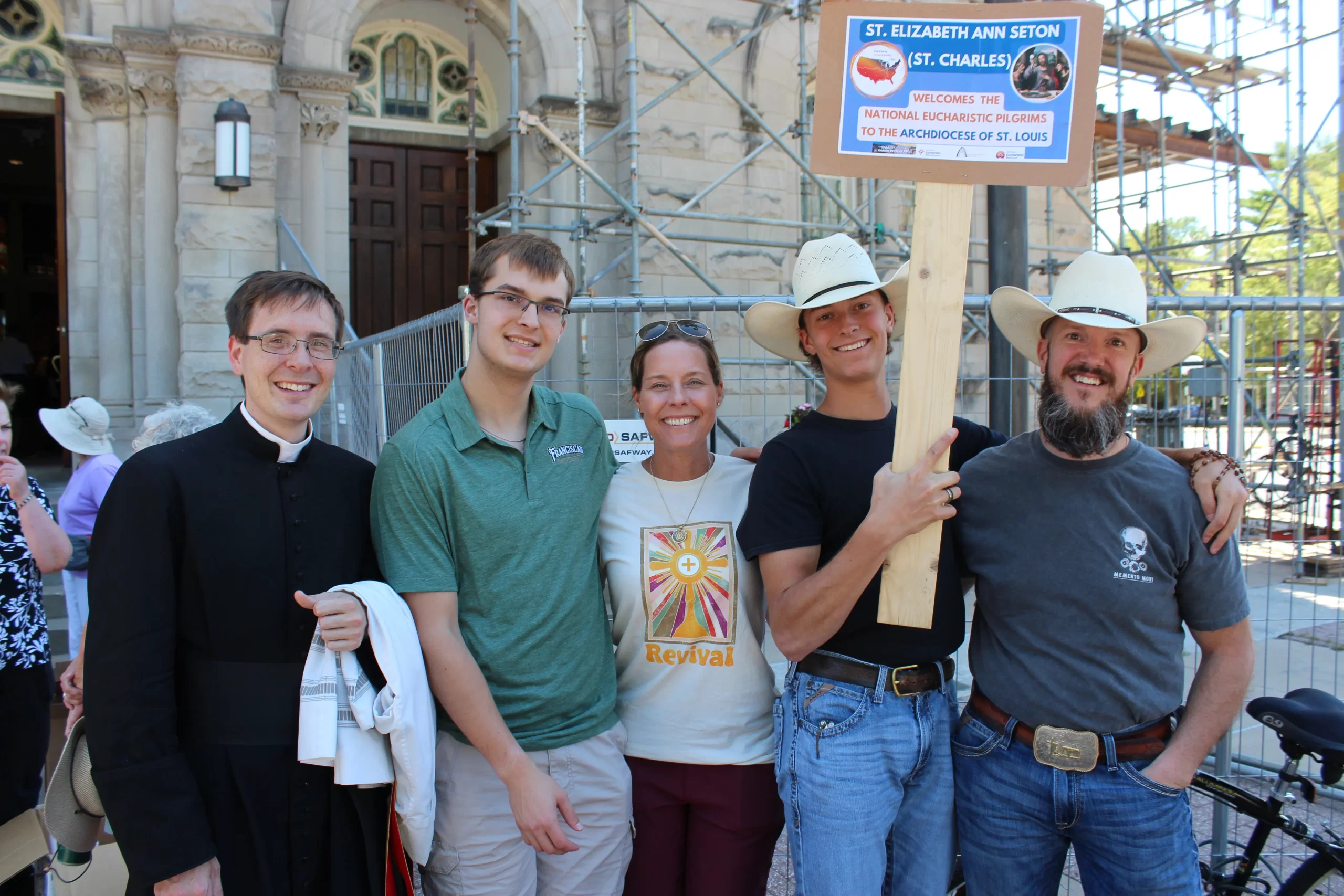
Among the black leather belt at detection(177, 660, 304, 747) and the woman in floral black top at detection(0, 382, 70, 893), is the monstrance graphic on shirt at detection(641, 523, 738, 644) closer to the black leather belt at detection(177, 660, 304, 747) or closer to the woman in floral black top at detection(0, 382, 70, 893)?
the black leather belt at detection(177, 660, 304, 747)

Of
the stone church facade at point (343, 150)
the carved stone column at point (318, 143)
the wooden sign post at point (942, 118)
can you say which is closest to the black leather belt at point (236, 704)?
the wooden sign post at point (942, 118)

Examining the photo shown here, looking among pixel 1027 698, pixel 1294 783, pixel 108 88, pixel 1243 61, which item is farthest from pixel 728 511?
pixel 1243 61

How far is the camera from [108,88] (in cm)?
748

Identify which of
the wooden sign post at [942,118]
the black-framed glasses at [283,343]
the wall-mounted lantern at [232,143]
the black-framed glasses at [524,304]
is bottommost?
the black-framed glasses at [283,343]

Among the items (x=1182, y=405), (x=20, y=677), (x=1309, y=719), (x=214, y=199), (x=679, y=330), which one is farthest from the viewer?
(x=214, y=199)

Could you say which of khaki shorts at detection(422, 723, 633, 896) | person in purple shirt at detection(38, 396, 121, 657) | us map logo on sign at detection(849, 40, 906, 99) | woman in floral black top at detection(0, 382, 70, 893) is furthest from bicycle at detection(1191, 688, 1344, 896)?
person in purple shirt at detection(38, 396, 121, 657)

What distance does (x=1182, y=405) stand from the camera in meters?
4.51

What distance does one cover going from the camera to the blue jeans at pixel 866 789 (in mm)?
2084

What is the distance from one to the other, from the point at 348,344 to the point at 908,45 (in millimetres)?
5024

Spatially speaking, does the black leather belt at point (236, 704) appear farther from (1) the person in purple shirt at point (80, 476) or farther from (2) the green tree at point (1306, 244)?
(2) the green tree at point (1306, 244)

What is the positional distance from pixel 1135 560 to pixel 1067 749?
457 mm

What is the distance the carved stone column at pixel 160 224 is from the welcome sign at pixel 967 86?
7094 mm

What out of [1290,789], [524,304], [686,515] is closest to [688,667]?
[686,515]

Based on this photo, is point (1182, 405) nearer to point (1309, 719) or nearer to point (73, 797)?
point (1309, 719)
